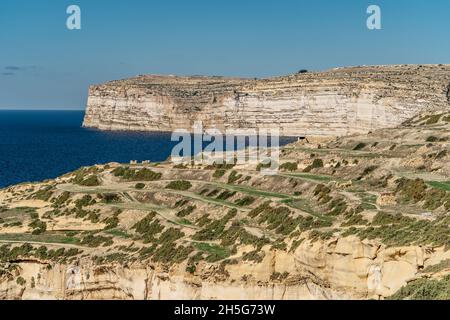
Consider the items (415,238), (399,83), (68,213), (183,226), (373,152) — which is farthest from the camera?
(399,83)

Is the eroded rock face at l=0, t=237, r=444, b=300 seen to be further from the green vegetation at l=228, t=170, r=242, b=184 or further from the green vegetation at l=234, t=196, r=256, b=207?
the green vegetation at l=228, t=170, r=242, b=184

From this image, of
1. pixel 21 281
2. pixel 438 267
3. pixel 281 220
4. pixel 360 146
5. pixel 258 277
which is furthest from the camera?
pixel 360 146

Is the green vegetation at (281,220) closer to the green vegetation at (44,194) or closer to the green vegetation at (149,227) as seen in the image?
the green vegetation at (149,227)

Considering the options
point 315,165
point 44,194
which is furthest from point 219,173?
point 44,194

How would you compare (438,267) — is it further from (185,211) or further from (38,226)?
(38,226)

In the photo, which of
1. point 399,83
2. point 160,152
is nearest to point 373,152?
point 160,152
